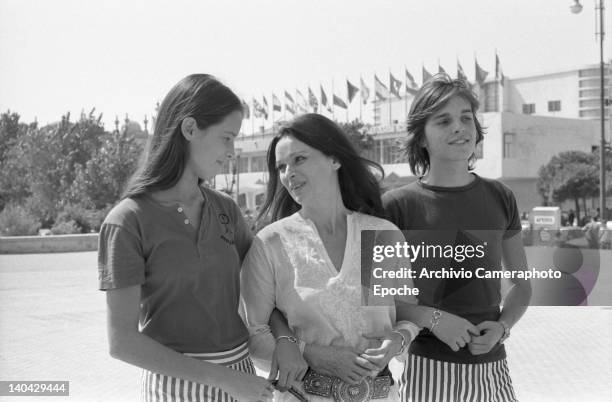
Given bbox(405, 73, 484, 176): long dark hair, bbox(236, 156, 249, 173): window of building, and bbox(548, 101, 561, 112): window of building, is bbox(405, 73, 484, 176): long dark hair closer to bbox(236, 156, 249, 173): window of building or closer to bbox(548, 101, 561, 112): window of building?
bbox(236, 156, 249, 173): window of building

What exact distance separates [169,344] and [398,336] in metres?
0.78

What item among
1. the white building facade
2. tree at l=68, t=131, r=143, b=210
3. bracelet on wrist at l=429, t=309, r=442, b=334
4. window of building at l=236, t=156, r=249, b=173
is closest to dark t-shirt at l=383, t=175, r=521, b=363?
bracelet on wrist at l=429, t=309, r=442, b=334

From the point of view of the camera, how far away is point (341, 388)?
2404mm

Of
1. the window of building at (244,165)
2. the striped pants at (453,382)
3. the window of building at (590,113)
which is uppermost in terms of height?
the window of building at (590,113)

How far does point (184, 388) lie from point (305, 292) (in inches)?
19.8

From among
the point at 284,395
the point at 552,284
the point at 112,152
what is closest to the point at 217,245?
the point at 284,395

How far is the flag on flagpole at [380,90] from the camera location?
5800 centimetres

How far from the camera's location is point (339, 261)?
99.9 inches

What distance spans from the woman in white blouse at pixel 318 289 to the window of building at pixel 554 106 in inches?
2784

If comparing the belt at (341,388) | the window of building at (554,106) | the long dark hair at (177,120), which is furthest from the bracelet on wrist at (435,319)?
the window of building at (554,106)

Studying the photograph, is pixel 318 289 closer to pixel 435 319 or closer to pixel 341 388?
pixel 341 388

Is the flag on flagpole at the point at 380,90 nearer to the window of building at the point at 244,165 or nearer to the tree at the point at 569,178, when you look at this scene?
the window of building at the point at 244,165

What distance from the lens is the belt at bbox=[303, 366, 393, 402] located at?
241cm

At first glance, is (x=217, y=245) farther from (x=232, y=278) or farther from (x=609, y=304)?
(x=609, y=304)
